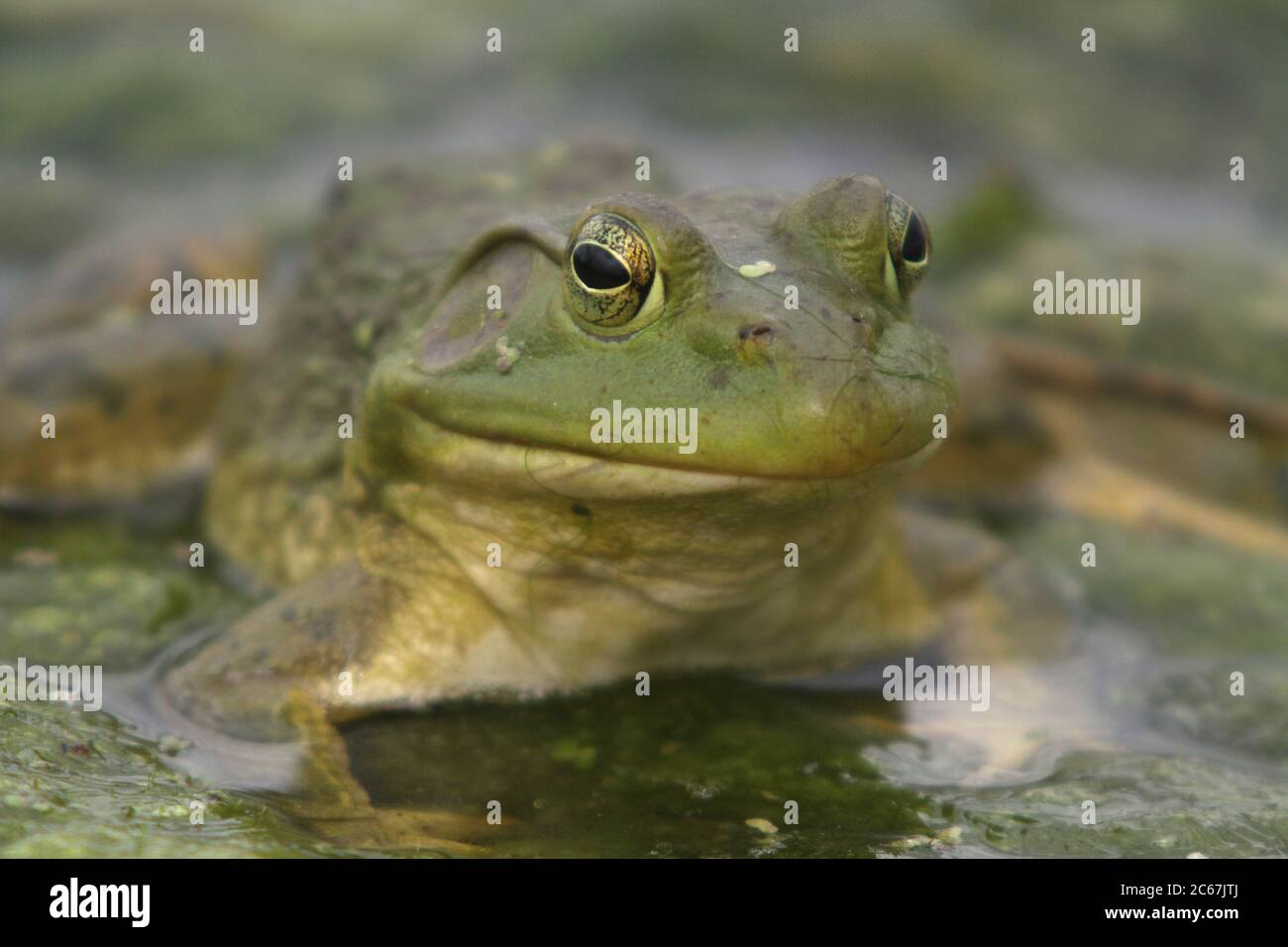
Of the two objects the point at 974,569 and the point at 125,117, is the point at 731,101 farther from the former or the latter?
the point at 974,569

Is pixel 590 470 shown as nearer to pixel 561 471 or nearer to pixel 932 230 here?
pixel 561 471

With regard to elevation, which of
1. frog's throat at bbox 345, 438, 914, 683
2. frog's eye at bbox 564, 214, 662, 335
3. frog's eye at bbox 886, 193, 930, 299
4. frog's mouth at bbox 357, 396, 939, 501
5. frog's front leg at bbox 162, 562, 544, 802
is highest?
Result: frog's eye at bbox 886, 193, 930, 299

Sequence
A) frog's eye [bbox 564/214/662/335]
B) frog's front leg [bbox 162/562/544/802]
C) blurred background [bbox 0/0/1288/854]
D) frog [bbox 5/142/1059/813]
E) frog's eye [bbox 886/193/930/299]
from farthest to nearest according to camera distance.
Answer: frog's front leg [bbox 162/562/544/802], frog's eye [bbox 886/193/930/299], blurred background [bbox 0/0/1288/854], frog's eye [bbox 564/214/662/335], frog [bbox 5/142/1059/813]

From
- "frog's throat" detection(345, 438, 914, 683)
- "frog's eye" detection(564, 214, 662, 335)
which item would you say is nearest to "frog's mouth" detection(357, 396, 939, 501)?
"frog's throat" detection(345, 438, 914, 683)

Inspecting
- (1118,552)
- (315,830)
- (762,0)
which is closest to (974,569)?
(1118,552)

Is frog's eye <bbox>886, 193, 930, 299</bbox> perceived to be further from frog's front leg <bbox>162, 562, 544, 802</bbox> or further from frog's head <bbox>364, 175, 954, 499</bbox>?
frog's front leg <bbox>162, 562, 544, 802</bbox>

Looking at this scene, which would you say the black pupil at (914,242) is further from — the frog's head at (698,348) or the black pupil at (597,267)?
the black pupil at (597,267)

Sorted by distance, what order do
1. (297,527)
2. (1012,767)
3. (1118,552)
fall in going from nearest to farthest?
(1012,767), (297,527), (1118,552)
